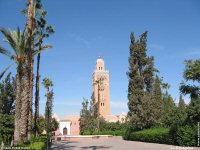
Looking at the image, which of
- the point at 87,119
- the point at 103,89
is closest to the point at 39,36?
the point at 87,119

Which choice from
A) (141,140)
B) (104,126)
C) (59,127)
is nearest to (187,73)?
(141,140)

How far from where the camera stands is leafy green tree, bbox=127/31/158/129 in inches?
1566

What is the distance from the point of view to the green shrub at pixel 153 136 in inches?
1234

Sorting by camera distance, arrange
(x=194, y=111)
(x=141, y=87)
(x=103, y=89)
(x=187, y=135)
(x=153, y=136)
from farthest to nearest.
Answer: (x=103, y=89) < (x=141, y=87) < (x=153, y=136) < (x=187, y=135) < (x=194, y=111)

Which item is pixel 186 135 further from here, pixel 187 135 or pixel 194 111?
pixel 194 111

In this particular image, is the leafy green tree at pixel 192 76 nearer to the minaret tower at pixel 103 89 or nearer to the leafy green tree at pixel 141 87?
the leafy green tree at pixel 141 87

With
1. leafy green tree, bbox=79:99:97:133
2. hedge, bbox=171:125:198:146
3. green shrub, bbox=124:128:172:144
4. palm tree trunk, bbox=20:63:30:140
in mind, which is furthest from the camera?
leafy green tree, bbox=79:99:97:133

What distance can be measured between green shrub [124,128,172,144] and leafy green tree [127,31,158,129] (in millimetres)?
1515

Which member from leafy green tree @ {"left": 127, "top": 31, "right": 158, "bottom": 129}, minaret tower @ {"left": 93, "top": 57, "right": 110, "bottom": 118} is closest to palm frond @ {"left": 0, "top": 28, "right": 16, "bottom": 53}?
leafy green tree @ {"left": 127, "top": 31, "right": 158, "bottom": 129}

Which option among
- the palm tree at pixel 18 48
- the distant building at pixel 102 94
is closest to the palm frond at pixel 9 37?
the palm tree at pixel 18 48

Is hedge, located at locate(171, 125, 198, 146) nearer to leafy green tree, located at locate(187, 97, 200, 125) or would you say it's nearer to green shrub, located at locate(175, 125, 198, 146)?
green shrub, located at locate(175, 125, 198, 146)

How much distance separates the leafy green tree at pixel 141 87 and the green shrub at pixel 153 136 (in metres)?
1.51

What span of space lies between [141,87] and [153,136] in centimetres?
896

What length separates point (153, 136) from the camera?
34531 mm
